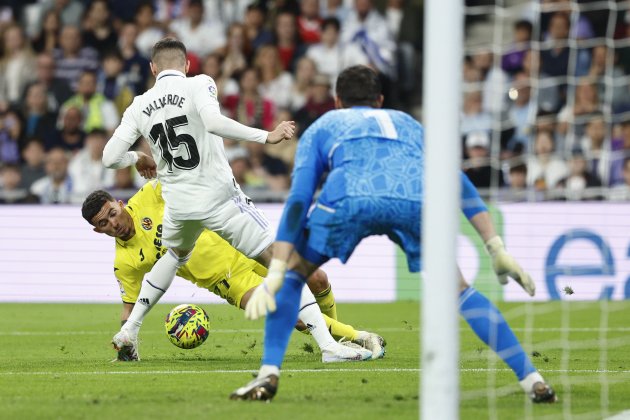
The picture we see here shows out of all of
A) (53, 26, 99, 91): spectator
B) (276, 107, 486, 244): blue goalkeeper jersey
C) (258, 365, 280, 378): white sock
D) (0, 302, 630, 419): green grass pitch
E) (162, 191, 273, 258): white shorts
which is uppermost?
(53, 26, 99, 91): spectator

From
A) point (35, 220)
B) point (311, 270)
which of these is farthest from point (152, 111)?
point (35, 220)

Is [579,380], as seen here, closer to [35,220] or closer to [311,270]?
[311,270]

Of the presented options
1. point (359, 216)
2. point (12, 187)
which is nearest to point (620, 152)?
point (12, 187)

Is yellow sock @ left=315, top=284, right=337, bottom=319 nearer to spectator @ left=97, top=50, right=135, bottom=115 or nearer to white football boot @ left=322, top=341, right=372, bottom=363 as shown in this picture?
white football boot @ left=322, top=341, right=372, bottom=363

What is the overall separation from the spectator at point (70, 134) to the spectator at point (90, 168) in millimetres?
281

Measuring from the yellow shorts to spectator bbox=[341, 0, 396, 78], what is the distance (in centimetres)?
857

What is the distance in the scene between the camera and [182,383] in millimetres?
7195

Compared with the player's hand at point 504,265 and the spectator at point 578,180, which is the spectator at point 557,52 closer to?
the spectator at point 578,180

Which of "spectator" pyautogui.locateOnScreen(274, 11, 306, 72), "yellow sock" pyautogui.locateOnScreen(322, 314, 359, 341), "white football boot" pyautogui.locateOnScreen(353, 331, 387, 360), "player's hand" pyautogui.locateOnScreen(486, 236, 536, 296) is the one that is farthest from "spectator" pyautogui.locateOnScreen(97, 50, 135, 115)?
"player's hand" pyautogui.locateOnScreen(486, 236, 536, 296)

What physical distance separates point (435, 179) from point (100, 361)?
4652 mm

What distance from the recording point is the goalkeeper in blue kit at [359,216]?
6.04 metres

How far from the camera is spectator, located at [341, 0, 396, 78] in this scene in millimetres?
17516

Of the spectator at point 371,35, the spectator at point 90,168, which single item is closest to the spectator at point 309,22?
the spectator at point 371,35

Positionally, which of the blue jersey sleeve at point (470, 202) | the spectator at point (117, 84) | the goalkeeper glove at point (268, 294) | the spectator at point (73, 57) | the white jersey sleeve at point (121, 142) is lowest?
the goalkeeper glove at point (268, 294)
